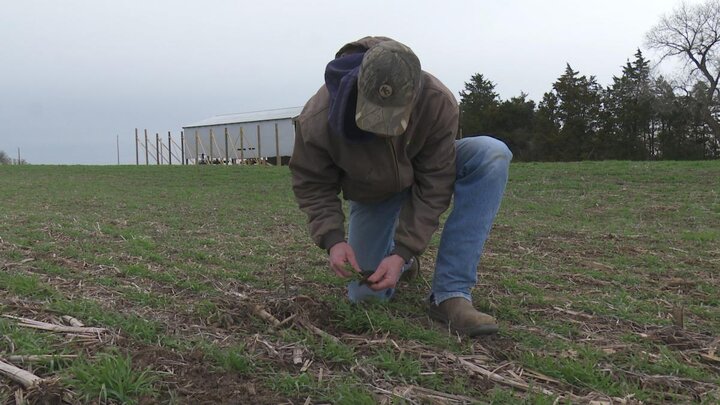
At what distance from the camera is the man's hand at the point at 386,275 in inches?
92.8

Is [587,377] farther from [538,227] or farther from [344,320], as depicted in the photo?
[538,227]

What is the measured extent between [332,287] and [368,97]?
1.34 metres

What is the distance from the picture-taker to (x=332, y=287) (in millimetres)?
3180

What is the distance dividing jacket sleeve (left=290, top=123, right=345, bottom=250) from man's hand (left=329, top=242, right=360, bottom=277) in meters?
0.06

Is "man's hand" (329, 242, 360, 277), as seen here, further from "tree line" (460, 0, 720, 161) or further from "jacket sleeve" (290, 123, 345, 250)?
"tree line" (460, 0, 720, 161)

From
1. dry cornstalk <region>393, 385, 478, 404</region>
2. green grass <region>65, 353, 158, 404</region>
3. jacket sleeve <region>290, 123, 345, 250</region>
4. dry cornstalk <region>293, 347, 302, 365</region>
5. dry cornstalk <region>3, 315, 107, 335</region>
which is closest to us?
green grass <region>65, 353, 158, 404</region>

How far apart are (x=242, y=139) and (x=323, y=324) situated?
28.8 metres

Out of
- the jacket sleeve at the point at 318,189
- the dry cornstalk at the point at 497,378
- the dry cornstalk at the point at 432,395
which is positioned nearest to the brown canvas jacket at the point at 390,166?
the jacket sleeve at the point at 318,189

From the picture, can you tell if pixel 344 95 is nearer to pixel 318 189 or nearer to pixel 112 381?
pixel 318 189

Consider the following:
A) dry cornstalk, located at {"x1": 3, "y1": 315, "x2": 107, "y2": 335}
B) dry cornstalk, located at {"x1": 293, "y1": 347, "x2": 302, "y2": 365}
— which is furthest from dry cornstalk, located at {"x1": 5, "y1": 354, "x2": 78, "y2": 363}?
dry cornstalk, located at {"x1": 293, "y1": 347, "x2": 302, "y2": 365}

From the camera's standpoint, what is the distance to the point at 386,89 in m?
2.13

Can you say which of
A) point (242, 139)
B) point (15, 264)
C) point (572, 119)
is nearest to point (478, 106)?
point (572, 119)

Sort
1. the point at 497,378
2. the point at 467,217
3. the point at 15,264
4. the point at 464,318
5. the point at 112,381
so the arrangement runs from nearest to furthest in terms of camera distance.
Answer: the point at 112,381 < the point at 497,378 < the point at 464,318 < the point at 467,217 < the point at 15,264

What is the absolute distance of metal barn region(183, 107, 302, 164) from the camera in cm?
3070
